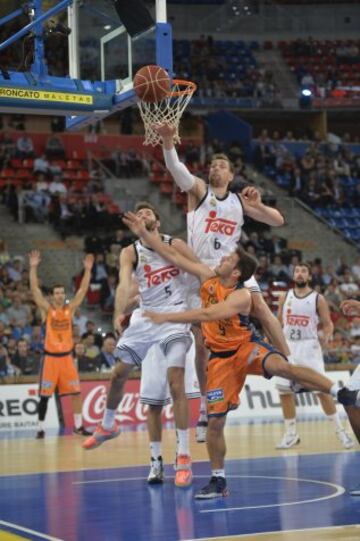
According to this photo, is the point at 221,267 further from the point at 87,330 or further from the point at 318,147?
the point at 318,147

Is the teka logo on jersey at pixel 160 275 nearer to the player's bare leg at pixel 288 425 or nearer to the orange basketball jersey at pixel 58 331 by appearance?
the player's bare leg at pixel 288 425

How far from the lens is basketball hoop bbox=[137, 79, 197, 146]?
9633 millimetres

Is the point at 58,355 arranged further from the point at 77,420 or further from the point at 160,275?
the point at 160,275

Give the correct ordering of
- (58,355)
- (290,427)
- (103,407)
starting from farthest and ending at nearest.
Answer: (103,407), (58,355), (290,427)

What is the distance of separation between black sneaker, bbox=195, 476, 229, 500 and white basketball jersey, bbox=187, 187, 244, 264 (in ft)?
7.41

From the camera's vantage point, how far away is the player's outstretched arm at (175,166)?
9.14 m

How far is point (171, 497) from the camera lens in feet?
28.7

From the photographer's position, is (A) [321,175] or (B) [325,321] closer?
(B) [325,321]

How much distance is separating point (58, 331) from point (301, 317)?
3.95 meters

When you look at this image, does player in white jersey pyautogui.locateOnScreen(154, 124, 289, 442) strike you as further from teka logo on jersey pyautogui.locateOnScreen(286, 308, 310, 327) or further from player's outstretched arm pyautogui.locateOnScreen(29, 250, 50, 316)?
player's outstretched arm pyautogui.locateOnScreen(29, 250, 50, 316)

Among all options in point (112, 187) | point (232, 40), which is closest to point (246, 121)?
point (232, 40)

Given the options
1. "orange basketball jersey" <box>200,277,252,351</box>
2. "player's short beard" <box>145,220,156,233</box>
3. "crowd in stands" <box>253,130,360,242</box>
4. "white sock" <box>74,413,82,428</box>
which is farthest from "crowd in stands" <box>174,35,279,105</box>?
"orange basketball jersey" <box>200,277,252,351</box>

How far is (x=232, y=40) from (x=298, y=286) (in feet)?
68.9

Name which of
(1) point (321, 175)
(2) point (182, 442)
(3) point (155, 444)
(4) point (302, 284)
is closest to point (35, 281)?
(4) point (302, 284)
